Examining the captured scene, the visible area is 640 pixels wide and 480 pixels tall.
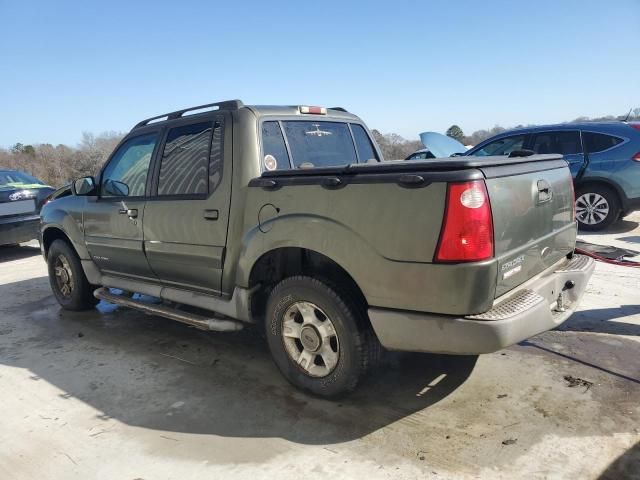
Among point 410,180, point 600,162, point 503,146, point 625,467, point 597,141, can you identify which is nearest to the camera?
point 625,467

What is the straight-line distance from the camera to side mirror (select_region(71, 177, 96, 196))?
4.65 m

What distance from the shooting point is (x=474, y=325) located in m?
2.41

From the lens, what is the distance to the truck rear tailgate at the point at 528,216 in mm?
2523

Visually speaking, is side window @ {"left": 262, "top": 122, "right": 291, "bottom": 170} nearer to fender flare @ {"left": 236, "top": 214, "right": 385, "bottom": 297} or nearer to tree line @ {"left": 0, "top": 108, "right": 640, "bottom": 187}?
fender flare @ {"left": 236, "top": 214, "right": 385, "bottom": 297}

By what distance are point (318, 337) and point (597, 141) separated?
689cm

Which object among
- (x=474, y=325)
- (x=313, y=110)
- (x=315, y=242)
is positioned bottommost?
(x=474, y=325)

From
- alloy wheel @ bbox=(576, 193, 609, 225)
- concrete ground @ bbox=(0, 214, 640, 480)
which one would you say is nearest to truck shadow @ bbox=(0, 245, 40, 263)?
concrete ground @ bbox=(0, 214, 640, 480)

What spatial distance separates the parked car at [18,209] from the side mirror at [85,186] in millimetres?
4456

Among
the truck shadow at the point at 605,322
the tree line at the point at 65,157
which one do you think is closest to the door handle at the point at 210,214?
the truck shadow at the point at 605,322

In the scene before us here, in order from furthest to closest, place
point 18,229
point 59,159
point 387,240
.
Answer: point 59,159 → point 18,229 → point 387,240

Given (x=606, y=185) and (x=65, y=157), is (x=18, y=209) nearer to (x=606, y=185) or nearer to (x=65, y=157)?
(x=606, y=185)

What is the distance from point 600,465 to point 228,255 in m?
2.54

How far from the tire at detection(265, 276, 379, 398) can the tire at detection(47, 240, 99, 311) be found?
2943mm

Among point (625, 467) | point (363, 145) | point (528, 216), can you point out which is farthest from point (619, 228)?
point (625, 467)
